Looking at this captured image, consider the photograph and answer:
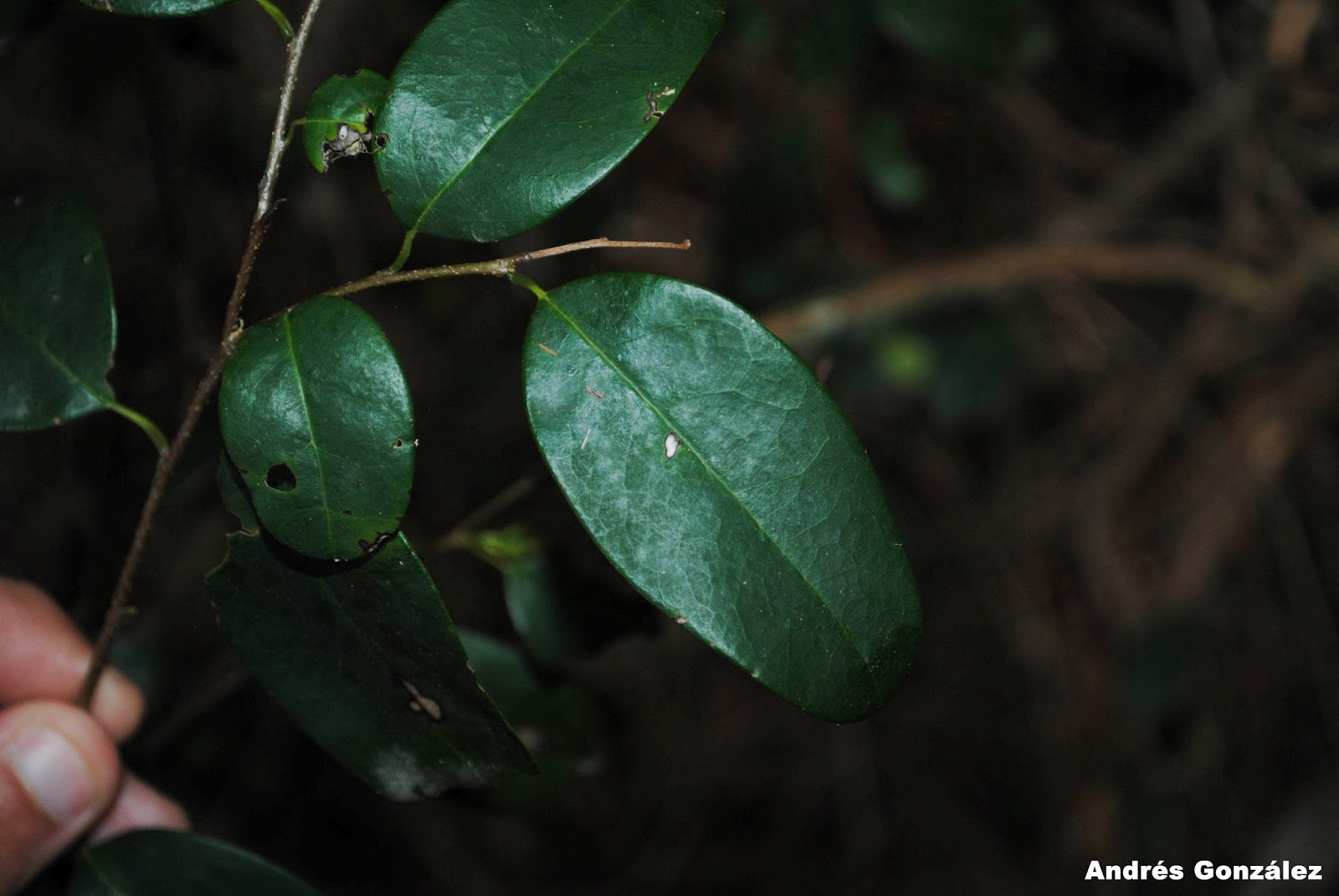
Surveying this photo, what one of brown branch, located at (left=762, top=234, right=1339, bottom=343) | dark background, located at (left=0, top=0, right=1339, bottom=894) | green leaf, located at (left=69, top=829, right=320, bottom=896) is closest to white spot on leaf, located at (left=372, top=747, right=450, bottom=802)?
green leaf, located at (left=69, top=829, right=320, bottom=896)

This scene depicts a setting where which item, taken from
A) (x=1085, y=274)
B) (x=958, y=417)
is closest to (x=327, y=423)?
(x=958, y=417)

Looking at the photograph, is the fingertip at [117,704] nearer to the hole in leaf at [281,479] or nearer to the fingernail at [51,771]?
the fingernail at [51,771]

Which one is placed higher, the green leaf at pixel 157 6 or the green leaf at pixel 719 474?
the green leaf at pixel 157 6

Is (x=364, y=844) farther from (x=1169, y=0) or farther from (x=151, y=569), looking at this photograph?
(x=1169, y=0)

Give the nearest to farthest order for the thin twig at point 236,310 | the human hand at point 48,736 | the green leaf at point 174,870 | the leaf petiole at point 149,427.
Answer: the thin twig at point 236,310, the leaf petiole at point 149,427, the green leaf at point 174,870, the human hand at point 48,736

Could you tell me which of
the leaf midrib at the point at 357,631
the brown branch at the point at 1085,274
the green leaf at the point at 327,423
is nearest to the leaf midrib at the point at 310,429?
the green leaf at the point at 327,423

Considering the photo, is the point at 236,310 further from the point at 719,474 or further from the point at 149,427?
the point at 719,474

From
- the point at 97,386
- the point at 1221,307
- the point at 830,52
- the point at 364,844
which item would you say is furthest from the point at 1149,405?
the point at 97,386
